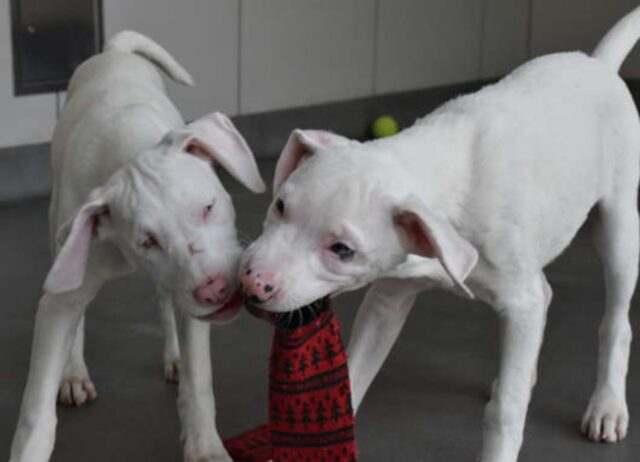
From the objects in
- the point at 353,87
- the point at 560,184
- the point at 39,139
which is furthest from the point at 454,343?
the point at 353,87

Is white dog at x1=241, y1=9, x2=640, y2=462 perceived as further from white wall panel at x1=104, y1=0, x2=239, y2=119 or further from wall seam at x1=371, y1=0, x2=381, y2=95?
wall seam at x1=371, y1=0, x2=381, y2=95

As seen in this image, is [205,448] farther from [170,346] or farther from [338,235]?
[338,235]

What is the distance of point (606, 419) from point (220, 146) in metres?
1.39

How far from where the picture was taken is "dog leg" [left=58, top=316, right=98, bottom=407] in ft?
11.5

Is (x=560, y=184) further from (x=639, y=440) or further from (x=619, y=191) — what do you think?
(x=639, y=440)

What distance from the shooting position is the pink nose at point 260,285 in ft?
7.45

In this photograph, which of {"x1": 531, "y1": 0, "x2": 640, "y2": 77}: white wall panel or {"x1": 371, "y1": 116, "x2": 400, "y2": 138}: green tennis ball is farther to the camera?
{"x1": 531, "y1": 0, "x2": 640, "y2": 77}: white wall panel

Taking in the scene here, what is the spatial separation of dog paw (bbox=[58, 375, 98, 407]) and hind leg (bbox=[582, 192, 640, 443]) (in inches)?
55.9

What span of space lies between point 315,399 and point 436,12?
18.4 ft

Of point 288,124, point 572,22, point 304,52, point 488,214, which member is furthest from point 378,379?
point 572,22

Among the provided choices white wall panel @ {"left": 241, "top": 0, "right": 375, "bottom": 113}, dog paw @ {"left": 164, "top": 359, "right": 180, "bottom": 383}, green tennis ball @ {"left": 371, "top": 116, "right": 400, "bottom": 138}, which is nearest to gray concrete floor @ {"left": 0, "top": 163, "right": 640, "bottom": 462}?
dog paw @ {"left": 164, "top": 359, "right": 180, "bottom": 383}

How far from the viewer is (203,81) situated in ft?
21.3

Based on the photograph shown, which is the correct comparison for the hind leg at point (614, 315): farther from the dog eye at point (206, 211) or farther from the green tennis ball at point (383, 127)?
the green tennis ball at point (383, 127)

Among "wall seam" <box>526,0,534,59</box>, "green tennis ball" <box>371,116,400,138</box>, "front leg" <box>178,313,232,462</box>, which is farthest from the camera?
"wall seam" <box>526,0,534,59</box>
